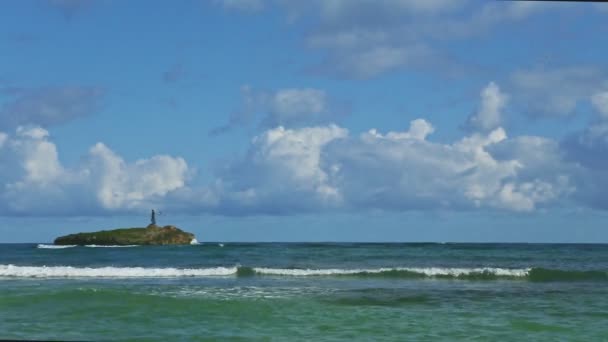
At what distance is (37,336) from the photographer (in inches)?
411

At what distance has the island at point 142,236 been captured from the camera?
200 ft

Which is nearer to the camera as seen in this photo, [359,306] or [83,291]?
[359,306]

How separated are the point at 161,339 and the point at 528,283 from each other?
652 inches

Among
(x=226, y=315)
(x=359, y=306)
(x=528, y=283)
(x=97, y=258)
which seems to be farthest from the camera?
(x=97, y=258)

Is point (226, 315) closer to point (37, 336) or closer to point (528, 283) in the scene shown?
point (37, 336)

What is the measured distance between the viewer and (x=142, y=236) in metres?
61.8

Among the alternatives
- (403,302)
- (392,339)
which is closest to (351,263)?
(403,302)

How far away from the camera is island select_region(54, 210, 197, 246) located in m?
60.9

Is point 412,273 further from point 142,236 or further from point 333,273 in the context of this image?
point 142,236

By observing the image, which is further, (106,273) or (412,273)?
(412,273)

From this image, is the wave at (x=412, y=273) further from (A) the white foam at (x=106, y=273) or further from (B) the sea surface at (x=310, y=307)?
(A) the white foam at (x=106, y=273)

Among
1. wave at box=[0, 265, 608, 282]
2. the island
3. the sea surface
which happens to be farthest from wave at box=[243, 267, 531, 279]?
the island

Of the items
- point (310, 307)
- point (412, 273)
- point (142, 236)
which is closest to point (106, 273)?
point (412, 273)

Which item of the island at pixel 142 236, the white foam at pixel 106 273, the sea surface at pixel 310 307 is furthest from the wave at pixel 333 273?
the island at pixel 142 236
